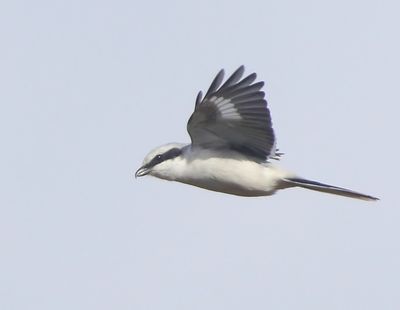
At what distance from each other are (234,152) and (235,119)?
34cm

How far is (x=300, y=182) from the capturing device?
28625 mm

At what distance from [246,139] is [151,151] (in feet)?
2.70

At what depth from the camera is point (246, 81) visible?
28.4 m

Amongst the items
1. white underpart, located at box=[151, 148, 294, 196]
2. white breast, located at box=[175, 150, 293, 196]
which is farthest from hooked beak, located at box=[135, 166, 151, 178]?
white breast, located at box=[175, 150, 293, 196]

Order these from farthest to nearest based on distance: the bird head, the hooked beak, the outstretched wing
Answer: the hooked beak < the bird head < the outstretched wing

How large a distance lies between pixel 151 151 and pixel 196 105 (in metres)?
0.82

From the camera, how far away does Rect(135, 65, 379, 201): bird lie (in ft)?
93.2

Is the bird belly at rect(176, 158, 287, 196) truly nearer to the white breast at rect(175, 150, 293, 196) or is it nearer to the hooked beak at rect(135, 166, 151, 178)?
the white breast at rect(175, 150, 293, 196)

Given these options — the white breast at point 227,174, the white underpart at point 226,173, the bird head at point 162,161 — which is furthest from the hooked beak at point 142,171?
the white breast at point 227,174

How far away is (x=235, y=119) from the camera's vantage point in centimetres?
2855

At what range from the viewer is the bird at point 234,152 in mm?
28422

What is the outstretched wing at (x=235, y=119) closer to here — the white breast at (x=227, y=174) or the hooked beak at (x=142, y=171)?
the white breast at (x=227, y=174)

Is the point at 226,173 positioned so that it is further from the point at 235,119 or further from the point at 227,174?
the point at 235,119

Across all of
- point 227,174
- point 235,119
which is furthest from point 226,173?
point 235,119
